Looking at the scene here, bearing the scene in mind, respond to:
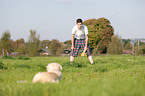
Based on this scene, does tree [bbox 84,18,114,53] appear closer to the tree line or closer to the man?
the tree line

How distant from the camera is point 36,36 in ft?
102

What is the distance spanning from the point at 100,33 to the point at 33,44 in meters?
24.8

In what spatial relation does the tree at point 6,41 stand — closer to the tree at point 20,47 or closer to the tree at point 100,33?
the tree at point 20,47

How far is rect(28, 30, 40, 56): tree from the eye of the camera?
100 feet

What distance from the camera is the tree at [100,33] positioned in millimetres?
45375

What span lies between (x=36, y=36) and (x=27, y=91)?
2930 centimetres

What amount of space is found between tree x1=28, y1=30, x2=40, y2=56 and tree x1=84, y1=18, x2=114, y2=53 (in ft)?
59.3

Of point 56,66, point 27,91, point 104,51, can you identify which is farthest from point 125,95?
point 104,51

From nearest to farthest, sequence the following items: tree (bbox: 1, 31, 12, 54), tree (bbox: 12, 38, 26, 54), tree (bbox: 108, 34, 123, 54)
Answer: tree (bbox: 1, 31, 12, 54) → tree (bbox: 108, 34, 123, 54) → tree (bbox: 12, 38, 26, 54)

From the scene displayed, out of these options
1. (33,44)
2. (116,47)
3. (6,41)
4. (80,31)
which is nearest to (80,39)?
(80,31)

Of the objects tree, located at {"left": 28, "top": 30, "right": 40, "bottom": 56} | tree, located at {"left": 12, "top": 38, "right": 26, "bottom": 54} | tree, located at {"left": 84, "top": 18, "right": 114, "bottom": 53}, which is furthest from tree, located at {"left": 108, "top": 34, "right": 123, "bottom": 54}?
tree, located at {"left": 12, "top": 38, "right": 26, "bottom": 54}

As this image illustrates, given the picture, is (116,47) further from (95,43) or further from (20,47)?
(20,47)

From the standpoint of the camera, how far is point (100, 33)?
49938 mm

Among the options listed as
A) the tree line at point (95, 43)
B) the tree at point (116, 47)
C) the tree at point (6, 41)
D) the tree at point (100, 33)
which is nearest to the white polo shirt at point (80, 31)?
the tree line at point (95, 43)
